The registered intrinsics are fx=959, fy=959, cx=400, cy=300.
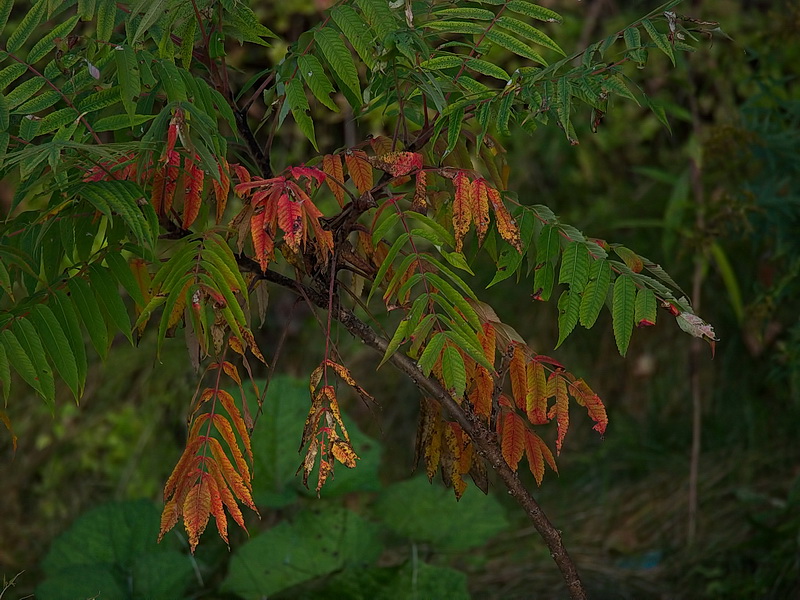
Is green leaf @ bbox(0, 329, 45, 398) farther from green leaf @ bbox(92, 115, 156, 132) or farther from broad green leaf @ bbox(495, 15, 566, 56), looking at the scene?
broad green leaf @ bbox(495, 15, 566, 56)

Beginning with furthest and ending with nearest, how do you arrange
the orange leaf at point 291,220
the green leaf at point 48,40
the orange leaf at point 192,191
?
the green leaf at point 48,40 < the orange leaf at point 192,191 < the orange leaf at point 291,220

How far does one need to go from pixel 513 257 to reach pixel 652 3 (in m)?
2.84

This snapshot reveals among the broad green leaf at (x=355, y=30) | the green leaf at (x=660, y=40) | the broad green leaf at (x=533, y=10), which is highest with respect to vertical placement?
the broad green leaf at (x=355, y=30)

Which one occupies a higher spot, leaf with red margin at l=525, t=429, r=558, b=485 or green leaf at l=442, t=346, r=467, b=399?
green leaf at l=442, t=346, r=467, b=399

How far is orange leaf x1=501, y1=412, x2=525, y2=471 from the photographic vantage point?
1406mm

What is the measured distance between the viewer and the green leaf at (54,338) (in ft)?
4.10

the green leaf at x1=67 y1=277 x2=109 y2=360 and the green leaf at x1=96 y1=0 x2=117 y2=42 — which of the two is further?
the green leaf at x1=96 y1=0 x2=117 y2=42

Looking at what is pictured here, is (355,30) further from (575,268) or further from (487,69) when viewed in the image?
(575,268)

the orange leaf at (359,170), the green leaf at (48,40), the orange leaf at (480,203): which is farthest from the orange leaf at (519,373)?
the green leaf at (48,40)

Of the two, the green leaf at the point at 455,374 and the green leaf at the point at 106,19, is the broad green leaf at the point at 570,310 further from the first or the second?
the green leaf at the point at 106,19

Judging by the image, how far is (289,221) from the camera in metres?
1.18

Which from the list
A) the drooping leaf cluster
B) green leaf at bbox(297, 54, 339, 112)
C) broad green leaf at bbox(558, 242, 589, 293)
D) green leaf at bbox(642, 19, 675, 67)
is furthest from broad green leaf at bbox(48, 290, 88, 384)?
green leaf at bbox(642, 19, 675, 67)

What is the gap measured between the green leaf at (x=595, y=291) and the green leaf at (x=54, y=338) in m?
0.68

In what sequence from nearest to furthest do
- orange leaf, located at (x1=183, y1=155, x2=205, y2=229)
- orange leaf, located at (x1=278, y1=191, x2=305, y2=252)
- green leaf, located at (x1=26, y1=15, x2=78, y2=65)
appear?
orange leaf, located at (x1=278, y1=191, x2=305, y2=252), orange leaf, located at (x1=183, y1=155, x2=205, y2=229), green leaf, located at (x1=26, y1=15, x2=78, y2=65)
